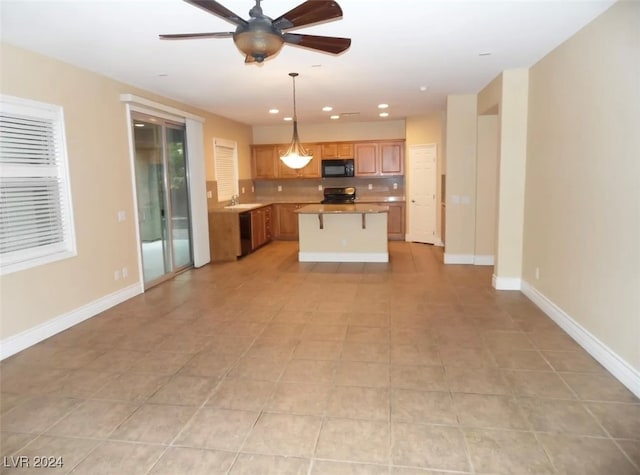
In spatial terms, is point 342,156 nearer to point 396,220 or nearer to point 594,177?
point 396,220

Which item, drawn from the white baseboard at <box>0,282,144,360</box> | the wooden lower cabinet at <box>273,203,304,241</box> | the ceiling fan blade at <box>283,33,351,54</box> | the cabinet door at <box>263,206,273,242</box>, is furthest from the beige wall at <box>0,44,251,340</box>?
the wooden lower cabinet at <box>273,203,304,241</box>

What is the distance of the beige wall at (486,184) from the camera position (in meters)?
6.39

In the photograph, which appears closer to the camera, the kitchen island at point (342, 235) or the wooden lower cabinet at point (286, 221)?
the kitchen island at point (342, 235)

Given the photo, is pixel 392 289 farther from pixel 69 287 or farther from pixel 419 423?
pixel 69 287

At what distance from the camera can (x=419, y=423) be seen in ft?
8.22

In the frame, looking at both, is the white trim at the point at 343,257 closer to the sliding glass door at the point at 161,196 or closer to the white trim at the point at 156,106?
the sliding glass door at the point at 161,196

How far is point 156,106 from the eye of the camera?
5660mm

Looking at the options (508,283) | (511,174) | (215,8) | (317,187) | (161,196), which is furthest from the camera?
A: (317,187)

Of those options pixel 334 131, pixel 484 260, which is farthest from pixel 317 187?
pixel 484 260

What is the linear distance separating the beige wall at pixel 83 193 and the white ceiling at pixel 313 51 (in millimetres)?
182

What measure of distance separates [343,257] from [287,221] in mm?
2656

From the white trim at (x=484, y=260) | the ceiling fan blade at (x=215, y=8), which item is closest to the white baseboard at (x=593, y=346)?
the white trim at (x=484, y=260)

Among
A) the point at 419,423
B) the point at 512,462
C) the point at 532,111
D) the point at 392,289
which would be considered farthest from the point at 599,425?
the point at 532,111

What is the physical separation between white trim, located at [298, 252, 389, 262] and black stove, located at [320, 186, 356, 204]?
2348mm
